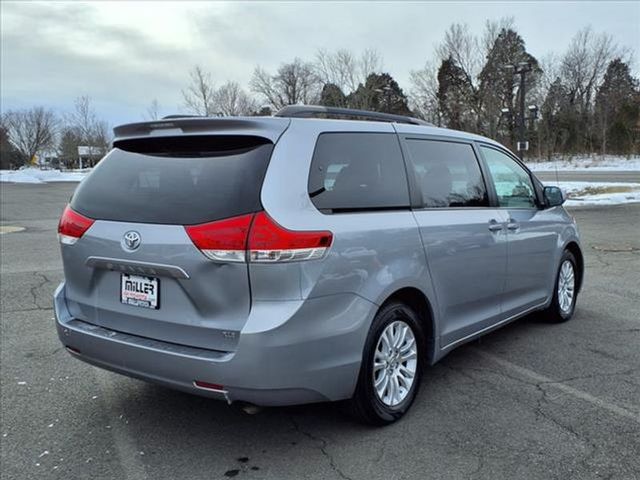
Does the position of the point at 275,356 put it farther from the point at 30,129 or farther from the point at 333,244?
the point at 30,129

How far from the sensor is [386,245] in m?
3.08

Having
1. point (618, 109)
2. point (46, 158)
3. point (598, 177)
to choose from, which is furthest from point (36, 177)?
point (618, 109)

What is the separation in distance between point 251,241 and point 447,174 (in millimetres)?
1873

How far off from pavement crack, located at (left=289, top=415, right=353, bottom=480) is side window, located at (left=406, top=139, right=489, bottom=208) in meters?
1.59

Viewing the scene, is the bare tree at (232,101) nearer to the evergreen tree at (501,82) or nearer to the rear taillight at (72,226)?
the evergreen tree at (501,82)

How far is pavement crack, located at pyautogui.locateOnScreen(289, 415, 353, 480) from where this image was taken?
278 cm

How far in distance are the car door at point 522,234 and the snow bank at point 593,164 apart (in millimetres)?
39584

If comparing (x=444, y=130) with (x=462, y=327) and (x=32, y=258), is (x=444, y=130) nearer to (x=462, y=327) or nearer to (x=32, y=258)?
(x=462, y=327)

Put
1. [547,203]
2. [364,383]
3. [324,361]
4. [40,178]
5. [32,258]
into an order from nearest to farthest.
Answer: [324,361] → [364,383] → [547,203] → [32,258] → [40,178]

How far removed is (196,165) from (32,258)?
7402mm

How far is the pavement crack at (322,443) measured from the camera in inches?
110

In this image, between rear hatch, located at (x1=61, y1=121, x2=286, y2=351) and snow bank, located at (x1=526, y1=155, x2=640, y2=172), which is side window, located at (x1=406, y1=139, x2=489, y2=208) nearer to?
rear hatch, located at (x1=61, y1=121, x2=286, y2=351)

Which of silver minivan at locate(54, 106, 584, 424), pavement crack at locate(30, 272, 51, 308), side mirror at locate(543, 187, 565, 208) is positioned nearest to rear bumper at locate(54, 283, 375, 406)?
silver minivan at locate(54, 106, 584, 424)

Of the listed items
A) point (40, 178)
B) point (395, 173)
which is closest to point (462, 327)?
point (395, 173)
